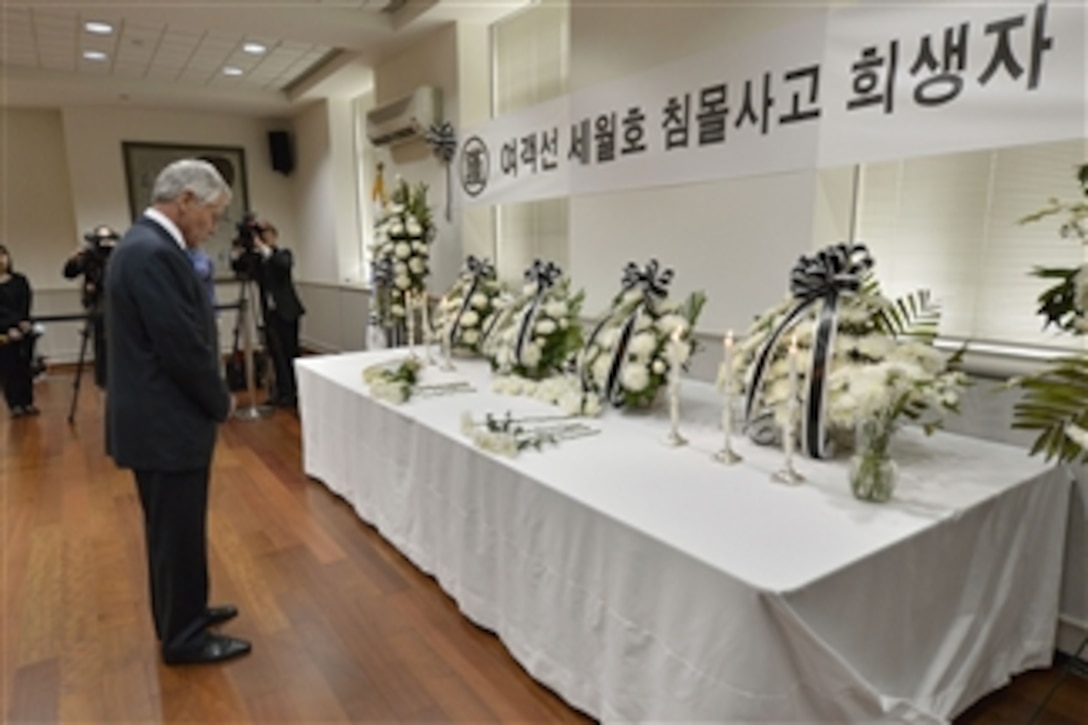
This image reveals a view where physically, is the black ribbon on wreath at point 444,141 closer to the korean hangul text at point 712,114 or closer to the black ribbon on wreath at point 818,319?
the korean hangul text at point 712,114

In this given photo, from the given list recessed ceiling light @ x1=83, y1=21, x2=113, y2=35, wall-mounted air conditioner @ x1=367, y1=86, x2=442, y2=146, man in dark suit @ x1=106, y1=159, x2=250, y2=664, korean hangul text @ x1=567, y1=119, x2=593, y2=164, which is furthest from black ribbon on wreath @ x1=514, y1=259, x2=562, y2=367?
recessed ceiling light @ x1=83, y1=21, x2=113, y2=35

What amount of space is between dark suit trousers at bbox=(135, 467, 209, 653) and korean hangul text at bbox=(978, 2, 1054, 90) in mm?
2673

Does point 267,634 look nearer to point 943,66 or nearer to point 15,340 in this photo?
point 943,66

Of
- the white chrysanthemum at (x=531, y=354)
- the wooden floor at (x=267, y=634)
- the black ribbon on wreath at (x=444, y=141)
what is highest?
the black ribbon on wreath at (x=444, y=141)

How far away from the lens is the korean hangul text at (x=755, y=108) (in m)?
2.59

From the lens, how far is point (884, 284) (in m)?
2.53

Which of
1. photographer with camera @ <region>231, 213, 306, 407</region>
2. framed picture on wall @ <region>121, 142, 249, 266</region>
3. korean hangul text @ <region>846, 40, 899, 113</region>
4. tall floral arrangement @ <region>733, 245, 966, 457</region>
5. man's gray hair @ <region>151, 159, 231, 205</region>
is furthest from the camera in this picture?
framed picture on wall @ <region>121, 142, 249, 266</region>

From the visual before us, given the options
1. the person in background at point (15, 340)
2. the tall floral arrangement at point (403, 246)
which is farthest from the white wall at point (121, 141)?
the tall floral arrangement at point (403, 246)

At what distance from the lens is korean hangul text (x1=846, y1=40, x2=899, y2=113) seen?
2.19m

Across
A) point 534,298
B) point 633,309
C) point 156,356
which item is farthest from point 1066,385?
point 156,356

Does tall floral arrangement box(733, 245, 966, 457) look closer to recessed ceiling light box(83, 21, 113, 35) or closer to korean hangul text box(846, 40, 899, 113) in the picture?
korean hangul text box(846, 40, 899, 113)

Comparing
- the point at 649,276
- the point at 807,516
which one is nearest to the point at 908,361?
the point at 807,516

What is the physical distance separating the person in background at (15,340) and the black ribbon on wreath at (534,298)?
4416 mm

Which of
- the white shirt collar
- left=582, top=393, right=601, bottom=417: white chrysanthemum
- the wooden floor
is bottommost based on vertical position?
the wooden floor
